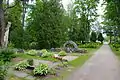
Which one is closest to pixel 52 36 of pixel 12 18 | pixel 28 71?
pixel 12 18

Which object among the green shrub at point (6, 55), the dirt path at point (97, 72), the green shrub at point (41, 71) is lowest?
the dirt path at point (97, 72)

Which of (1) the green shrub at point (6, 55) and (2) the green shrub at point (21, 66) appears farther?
(1) the green shrub at point (6, 55)

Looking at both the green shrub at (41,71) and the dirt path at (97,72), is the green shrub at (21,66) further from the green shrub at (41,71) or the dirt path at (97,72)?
the dirt path at (97,72)

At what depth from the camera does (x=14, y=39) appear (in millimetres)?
30141

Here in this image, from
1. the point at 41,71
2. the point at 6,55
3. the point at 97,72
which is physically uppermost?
the point at 6,55

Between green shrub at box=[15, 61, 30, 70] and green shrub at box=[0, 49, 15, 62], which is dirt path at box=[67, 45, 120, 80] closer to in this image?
green shrub at box=[15, 61, 30, 70]

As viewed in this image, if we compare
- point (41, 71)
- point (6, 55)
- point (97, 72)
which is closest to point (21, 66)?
point (41, 71)

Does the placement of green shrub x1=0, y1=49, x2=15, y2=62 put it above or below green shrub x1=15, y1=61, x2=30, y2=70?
above

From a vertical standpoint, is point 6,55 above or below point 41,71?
above

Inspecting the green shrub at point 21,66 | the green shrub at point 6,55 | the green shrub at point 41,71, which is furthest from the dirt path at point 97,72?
the green shrub at point 6,55

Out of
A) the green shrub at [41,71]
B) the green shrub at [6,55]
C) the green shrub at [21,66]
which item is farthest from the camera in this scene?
the green shrub at [6,55]

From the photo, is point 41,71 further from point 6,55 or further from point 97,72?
point 6,55

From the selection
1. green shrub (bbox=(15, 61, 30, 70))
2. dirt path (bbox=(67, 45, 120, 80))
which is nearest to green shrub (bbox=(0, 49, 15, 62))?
green shrub (bbox=(15, 61, 30, 70))

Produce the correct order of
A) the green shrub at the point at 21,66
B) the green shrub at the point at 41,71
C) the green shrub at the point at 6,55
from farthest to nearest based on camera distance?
the green shrub at the point at 6,55, the green shrub at the point at 21,66, the green shrub at the point at 41,71
